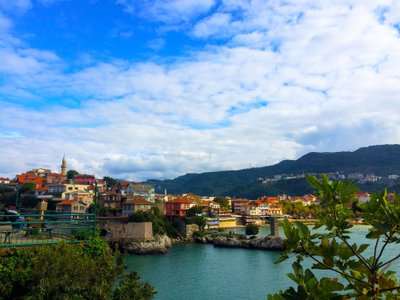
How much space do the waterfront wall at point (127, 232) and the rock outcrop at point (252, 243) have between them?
9347mm

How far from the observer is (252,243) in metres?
42.6

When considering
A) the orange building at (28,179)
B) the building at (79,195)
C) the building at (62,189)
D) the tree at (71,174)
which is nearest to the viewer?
the building at (79,195)

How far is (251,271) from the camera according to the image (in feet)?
92.2

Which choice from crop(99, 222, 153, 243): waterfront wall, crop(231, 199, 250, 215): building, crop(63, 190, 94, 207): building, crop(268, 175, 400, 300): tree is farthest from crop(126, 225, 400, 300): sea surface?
crop(231, 199, 250, 215): building

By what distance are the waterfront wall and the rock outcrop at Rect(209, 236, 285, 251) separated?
30.7 feet

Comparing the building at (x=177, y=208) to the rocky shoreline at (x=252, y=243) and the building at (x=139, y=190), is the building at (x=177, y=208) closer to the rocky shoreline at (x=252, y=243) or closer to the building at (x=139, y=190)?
the rocky shoreline at (x=252, y=243)

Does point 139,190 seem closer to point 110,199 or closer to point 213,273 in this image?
point 110,199

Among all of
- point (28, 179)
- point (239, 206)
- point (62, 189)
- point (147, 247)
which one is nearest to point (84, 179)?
point (28, 179)

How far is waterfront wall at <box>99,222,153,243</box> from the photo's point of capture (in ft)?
128

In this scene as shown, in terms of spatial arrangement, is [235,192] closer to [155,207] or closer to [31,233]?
[155,207]

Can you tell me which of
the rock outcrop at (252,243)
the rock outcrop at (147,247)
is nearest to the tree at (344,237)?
the rock outcrop at (147,247)

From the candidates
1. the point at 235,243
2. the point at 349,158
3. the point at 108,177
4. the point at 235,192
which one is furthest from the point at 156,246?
the point at 349,158

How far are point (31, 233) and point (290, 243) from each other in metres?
8.18

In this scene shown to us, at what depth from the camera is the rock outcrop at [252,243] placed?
41094 mm
